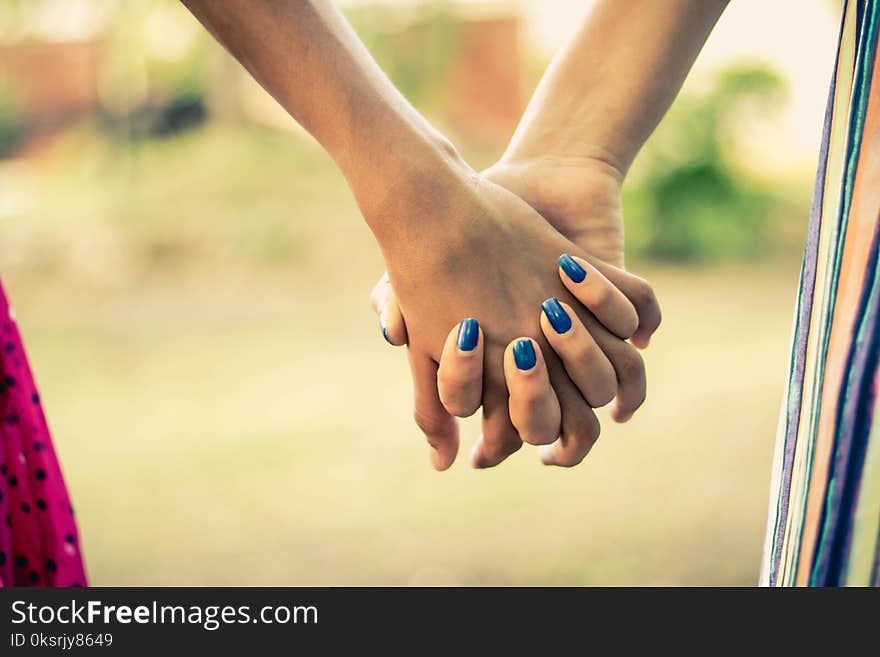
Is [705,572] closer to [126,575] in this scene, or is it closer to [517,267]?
[126,575]

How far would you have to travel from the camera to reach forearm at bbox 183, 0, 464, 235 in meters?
0.98

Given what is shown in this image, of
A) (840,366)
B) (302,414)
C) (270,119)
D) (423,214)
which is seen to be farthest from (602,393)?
(270,119)

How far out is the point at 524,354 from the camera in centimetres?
108

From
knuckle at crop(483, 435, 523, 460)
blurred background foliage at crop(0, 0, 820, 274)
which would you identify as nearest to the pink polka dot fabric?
knuckle at crop(483, 435, 523, 460)

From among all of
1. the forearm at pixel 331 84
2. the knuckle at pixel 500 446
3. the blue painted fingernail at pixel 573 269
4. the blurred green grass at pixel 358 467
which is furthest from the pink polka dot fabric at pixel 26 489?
the blurred green grass at pixel 358 467

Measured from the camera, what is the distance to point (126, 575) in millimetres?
2715

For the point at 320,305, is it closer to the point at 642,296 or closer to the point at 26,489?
the point at 642,296

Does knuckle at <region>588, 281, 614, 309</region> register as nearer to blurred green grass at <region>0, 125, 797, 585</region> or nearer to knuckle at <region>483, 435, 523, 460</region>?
knuckle at <region>483, 435, 523, 460</region>

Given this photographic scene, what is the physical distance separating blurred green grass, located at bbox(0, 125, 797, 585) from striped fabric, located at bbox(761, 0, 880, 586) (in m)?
1.95

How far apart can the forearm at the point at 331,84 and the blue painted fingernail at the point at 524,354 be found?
0.66ft

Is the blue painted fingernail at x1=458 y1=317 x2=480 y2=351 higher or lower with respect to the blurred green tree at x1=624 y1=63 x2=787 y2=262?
lower

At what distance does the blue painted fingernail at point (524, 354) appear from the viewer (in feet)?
3.54

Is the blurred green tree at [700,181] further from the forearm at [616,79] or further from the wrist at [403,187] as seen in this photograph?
the wrist at [403,187]
